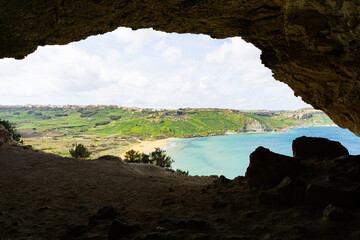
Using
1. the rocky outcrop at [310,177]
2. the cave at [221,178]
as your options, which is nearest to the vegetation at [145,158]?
the cave at [221,178]

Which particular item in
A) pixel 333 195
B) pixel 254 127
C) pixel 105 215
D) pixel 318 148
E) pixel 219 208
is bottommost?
pixel 254 127

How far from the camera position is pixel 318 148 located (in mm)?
6340

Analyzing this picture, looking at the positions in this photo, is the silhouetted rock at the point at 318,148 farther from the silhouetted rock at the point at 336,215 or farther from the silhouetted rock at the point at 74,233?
the silhouetted rock at the point at 74,233

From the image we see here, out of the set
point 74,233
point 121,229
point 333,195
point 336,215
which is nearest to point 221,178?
point 333,195

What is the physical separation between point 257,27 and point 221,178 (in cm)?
616

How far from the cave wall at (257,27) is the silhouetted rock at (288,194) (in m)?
4.08

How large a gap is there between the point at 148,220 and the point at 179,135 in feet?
320

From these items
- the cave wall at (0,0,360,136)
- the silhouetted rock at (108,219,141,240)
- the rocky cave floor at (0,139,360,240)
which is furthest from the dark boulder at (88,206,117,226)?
the cave wall at (0,0,360,136)

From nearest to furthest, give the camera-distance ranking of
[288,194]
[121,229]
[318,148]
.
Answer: [121,229] → [288,194] → [318,148]

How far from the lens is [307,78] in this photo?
29.2 feet

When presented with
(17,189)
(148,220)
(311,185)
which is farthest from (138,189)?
(311,185)

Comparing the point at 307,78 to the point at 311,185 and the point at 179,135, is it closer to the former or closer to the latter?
the point at 311,185

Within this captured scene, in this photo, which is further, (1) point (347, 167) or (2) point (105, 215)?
(1) point (347, 167)

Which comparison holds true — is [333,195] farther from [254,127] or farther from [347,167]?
[254,127]
